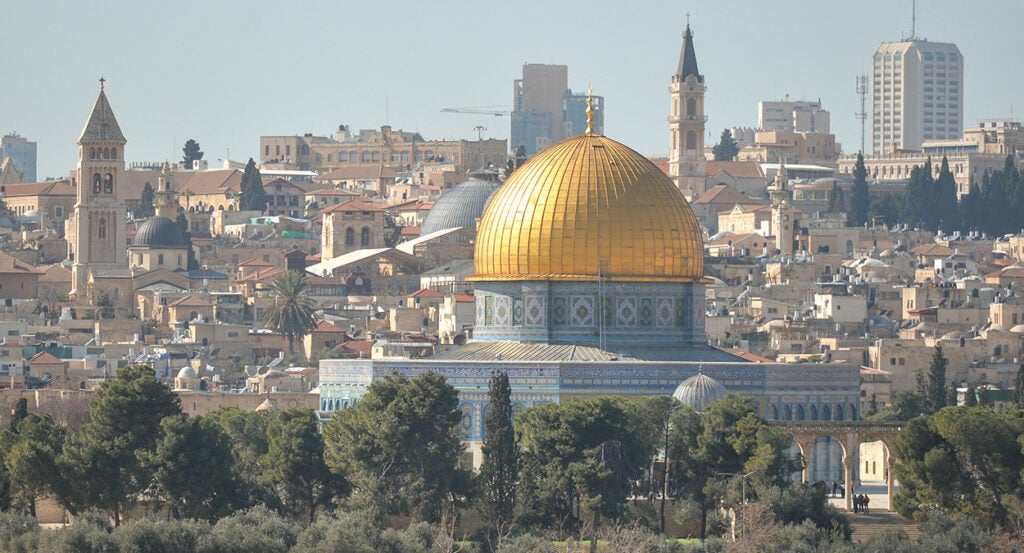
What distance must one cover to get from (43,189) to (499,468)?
82906 mm

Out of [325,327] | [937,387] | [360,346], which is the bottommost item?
[937,387]

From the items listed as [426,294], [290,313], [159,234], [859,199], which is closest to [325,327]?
[290,313]

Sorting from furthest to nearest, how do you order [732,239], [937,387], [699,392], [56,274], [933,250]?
[732,239] < [933,250] < [56,274] < [937,387] < [699,392]

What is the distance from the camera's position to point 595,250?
58781 millimetres

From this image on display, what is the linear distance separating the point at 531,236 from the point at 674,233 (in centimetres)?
261

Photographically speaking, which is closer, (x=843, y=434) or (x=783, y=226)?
(x=843, y=434)

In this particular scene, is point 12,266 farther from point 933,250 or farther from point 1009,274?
point 933,250

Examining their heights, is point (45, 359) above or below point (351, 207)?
below

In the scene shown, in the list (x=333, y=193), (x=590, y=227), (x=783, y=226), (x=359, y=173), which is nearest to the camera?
(x=590, y=227)

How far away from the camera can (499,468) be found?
2048 inches

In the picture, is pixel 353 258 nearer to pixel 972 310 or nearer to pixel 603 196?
pixel 972 310

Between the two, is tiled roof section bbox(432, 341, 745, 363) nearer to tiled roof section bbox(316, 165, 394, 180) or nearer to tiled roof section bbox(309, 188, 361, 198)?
tiled roof section bbox(309, 188, 361, 198)

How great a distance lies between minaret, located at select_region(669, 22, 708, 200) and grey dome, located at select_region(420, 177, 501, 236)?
15916 millimetres

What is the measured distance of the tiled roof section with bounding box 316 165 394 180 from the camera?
A: 14775 cm
